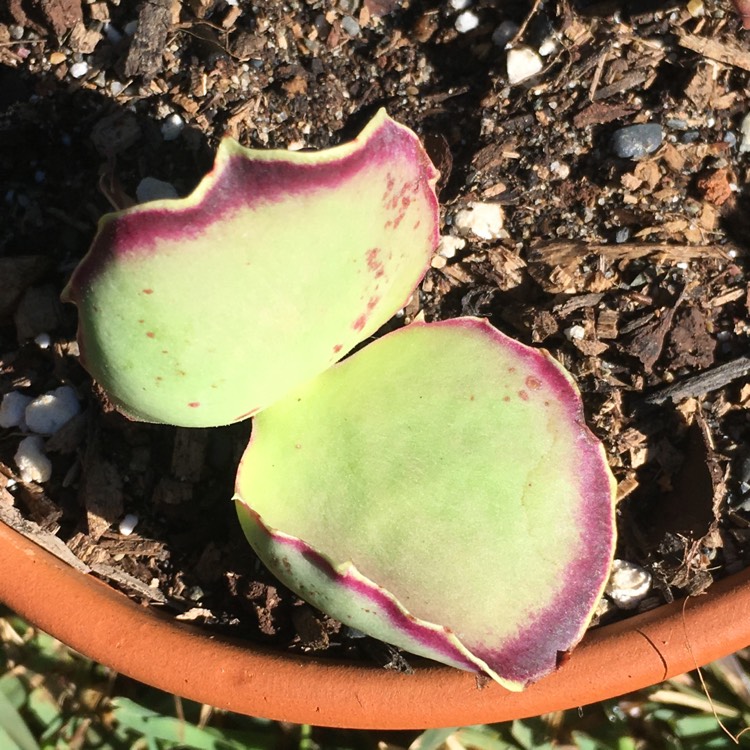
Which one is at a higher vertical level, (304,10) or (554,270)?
(304,10)

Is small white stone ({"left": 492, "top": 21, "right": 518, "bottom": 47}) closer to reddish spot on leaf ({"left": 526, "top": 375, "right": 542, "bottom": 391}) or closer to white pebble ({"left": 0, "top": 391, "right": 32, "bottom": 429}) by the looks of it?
reddish spot on leaf ({"left": 526, "top": 375, "right": 542, "bottom": 391})

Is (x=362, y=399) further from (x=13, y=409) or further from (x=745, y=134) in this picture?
(x=745, y=134)

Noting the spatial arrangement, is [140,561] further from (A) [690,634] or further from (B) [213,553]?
(A) [690,634]

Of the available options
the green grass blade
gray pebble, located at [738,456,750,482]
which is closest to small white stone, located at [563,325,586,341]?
gray pebble, located at [738,456,750,482]

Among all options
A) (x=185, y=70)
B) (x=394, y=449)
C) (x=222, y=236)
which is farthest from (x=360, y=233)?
(x=185, y=70)

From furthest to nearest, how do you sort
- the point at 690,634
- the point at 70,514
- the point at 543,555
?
the point at 70,514, the point at 690,634, the point at 543,555
